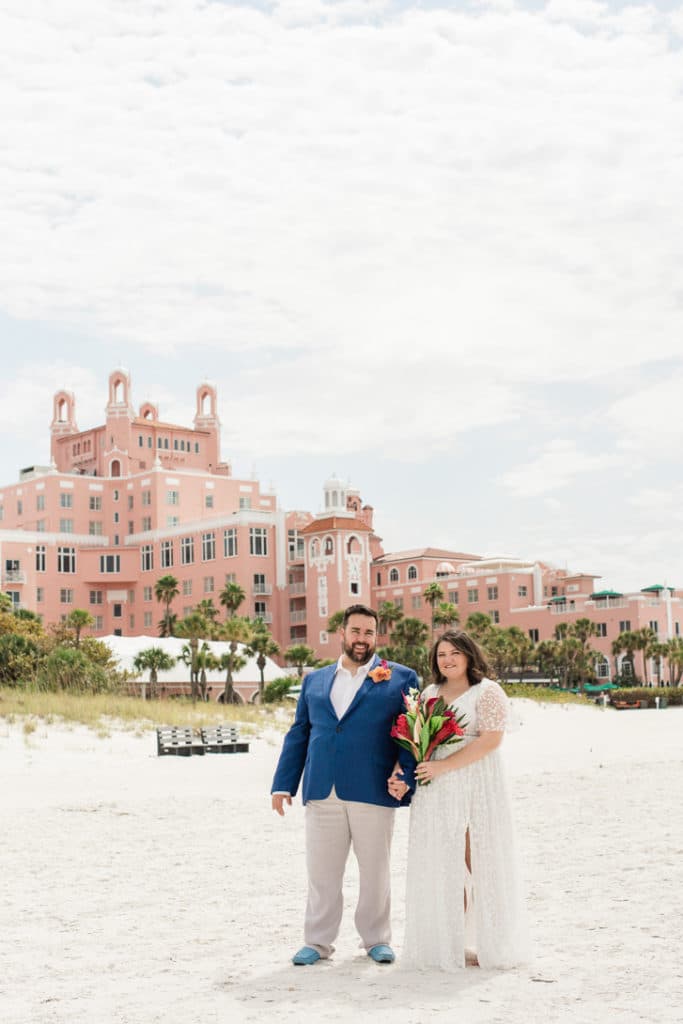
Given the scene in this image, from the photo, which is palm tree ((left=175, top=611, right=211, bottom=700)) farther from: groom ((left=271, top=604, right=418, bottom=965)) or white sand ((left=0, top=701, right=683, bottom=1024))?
groom ((left=271, top=604, right=418, bottom=965))

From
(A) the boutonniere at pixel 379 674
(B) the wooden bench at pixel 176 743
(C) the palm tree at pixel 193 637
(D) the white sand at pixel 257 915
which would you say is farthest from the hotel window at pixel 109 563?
(A) the boutonniere at pixel 379 674

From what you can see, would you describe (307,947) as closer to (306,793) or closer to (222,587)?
(306,793)

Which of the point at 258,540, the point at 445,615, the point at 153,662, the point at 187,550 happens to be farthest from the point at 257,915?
the point at 187,550

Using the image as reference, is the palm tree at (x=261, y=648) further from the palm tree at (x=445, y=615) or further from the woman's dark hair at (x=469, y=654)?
the woman's dark hair at (x=469, y=654)

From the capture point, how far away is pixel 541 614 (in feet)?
275

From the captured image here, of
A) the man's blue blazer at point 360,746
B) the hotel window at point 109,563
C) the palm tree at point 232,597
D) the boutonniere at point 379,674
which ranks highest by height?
the hotel window at point 109,563

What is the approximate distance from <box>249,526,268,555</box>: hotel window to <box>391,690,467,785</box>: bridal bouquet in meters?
76.1

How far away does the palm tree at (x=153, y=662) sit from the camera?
5255cm

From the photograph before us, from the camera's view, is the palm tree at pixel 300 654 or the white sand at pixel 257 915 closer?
the white sand at pixel 257 915

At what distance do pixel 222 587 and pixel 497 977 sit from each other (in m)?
76.9

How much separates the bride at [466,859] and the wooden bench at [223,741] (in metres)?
20.7

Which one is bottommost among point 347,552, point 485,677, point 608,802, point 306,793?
point 608,802

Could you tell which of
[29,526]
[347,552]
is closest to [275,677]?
[347,552]

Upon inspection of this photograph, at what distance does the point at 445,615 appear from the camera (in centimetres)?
7931
